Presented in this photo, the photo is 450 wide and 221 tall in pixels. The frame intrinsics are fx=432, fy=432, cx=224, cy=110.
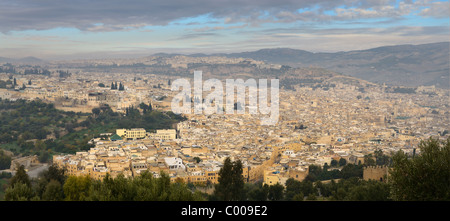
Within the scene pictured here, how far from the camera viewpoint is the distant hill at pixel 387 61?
77812 millimetres

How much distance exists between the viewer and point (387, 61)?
9169cm

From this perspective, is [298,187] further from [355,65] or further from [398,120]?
[355,65]

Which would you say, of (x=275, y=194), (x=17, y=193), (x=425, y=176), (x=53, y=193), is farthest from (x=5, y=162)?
(x=425, y=176)

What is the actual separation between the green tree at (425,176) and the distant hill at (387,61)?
6944 cm

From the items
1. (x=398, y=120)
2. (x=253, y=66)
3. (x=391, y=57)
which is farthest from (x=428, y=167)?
(x=391, y=57)

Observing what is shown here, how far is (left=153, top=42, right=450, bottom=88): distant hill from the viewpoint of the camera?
3063 inches

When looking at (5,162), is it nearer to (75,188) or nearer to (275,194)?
(75,188)

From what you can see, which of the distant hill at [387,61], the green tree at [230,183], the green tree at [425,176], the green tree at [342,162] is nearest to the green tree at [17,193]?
the green tree at [230,183]

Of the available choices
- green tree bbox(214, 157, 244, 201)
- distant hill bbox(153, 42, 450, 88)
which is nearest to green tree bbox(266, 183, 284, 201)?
green tree bbox(214, 157, 244, 201)

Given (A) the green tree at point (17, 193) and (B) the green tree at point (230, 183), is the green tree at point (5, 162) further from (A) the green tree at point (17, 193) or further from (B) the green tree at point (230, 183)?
(A) the green tree at point (17, 193)

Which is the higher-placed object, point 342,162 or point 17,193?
point 17,193

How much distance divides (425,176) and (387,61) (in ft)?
304
